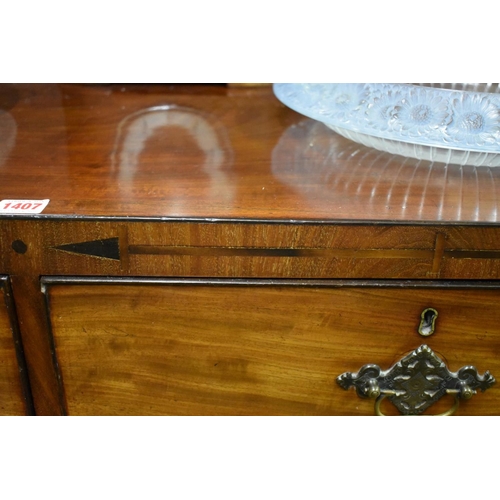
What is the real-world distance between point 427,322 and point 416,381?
3.6 inches

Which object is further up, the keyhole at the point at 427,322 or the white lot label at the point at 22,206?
the white lot label at the point at 22,206

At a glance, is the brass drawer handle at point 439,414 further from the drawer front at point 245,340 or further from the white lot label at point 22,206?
the white lot label at point 22,206

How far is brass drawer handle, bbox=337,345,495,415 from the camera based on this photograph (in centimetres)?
96

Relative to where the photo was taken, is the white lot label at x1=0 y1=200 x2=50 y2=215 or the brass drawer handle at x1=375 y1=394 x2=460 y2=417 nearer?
the white lot label at x1=0 y1=200 x2=50 y2=215

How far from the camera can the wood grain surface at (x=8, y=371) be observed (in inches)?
36.5

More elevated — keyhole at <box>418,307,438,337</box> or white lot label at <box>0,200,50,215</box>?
white lot label at <box>0,200,50,215</box>

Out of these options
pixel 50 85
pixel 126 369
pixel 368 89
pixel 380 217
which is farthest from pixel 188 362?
pixel 50 85

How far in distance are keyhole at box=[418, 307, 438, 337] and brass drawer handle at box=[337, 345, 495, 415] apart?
0.9 inches

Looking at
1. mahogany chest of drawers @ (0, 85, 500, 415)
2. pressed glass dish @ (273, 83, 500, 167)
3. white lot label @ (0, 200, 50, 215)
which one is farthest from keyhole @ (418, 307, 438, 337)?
white lot label @ (0, 200, 50, 215)

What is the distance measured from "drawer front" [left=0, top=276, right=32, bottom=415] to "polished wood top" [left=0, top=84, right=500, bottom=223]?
0.45ft

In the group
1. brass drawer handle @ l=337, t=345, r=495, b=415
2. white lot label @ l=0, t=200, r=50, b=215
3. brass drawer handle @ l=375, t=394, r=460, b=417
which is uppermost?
white lot label @ l=0, t=200, r=50, b=215

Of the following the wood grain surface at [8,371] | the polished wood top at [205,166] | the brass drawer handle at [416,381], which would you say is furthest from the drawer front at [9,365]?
the brass drawer handle at [416,381]

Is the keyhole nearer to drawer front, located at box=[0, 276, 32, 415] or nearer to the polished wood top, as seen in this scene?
the polished wood top

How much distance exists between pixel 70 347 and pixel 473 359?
1.76 feet
